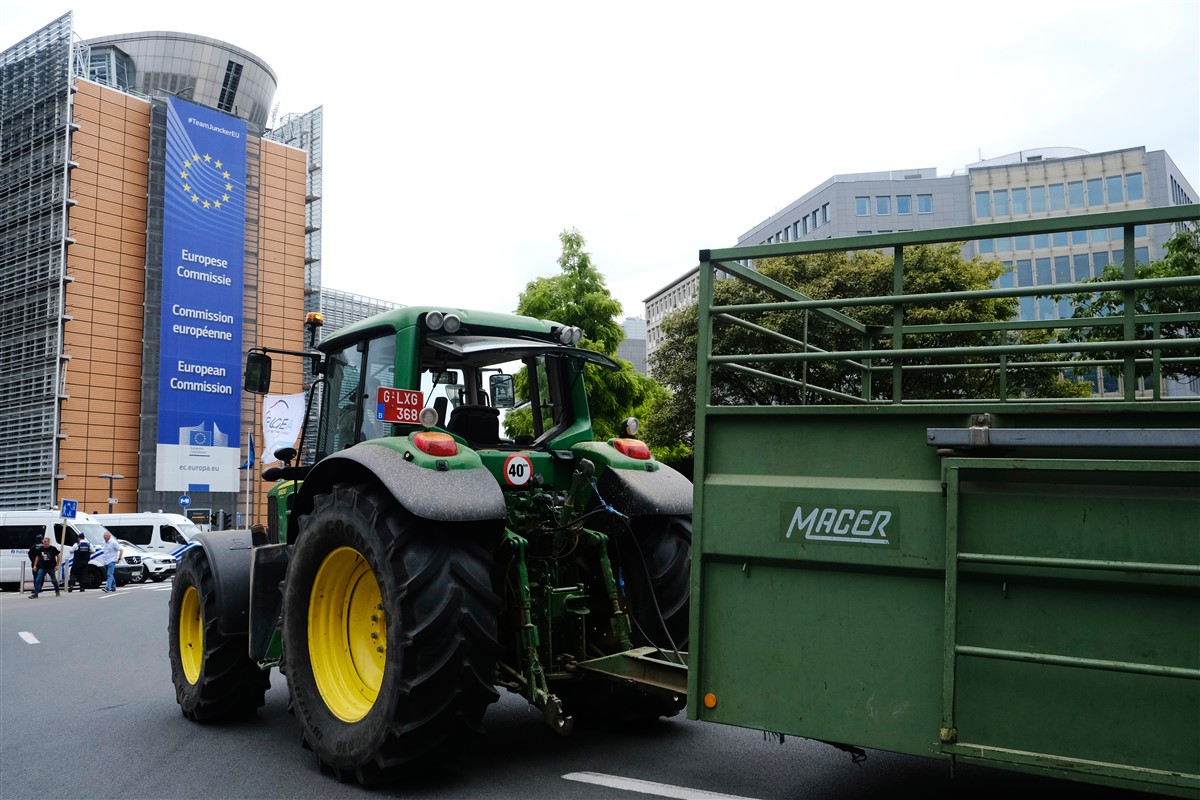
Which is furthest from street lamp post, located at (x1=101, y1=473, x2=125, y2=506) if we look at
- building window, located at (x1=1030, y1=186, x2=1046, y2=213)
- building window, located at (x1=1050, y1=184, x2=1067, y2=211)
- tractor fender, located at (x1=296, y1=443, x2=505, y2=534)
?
building window, located at (x1=1050, y1=184, x2=1067, y2=211)

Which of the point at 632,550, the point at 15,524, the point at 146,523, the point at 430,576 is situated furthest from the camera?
the point at 146,523

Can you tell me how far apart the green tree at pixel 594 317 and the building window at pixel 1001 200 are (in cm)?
5102

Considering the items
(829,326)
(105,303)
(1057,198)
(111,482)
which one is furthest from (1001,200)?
(111,482)

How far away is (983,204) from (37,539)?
62.4 m

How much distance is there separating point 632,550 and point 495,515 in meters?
1.31

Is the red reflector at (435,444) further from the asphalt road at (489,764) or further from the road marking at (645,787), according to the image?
the road marking at (645,787)

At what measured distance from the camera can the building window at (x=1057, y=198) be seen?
66125 mm

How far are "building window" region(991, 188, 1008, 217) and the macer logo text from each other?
71.7 m

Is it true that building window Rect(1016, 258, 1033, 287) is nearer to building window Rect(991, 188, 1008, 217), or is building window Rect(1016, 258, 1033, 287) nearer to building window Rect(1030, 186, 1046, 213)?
building window Rect(1030, 186, 1046, 213)

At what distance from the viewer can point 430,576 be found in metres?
4.71

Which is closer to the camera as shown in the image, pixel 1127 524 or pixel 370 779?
pixel 1127 524

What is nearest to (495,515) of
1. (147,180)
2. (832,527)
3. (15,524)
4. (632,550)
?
(632,550)

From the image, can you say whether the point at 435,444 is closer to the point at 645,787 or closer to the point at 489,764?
the point at 489,764

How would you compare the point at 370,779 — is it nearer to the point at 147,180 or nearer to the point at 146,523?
the point at 146,523
